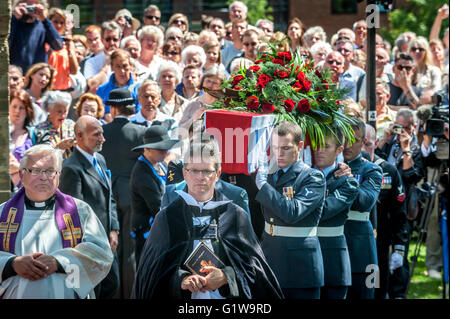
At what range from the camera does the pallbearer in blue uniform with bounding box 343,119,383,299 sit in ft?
22.0

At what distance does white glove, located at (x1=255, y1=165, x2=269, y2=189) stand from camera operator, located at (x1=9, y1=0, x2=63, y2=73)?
5236 millimetres

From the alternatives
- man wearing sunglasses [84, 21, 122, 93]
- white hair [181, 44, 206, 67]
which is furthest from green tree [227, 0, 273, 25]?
white hair [181, 44, 206, 67]

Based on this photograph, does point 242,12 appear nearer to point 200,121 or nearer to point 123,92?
point 123,92

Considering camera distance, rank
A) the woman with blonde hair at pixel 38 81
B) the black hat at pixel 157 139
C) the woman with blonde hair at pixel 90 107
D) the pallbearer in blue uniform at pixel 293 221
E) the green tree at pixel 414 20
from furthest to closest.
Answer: the green tree at pixel 414 20 < the woman with blonde hair at pixel 38 81 < the woman with blonde hair at pixel 90 107 < the black hat at pixel 157 139 < the pallbearer in blue uniform at pixel 293 221

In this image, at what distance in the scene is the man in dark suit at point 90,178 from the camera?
6969 mm

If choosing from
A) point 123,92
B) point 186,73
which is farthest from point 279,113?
point 186,73

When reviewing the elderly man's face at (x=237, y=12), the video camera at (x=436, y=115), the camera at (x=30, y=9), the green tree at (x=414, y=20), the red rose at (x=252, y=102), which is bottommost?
the video camera at (x=436, y=115)

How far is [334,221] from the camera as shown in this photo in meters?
6.30

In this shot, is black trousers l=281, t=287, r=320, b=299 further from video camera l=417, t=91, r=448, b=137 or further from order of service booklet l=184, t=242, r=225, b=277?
video camera l=417, t=91, r=448, b=137

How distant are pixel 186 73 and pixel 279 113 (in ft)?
11.8

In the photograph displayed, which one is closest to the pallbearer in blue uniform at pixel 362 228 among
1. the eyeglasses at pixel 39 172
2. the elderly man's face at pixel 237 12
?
the eyeglasses at pixel 39 172

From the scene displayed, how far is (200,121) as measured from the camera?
252 inches

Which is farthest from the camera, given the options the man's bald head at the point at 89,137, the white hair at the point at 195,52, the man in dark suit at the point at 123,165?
the white hair at the point at 195,52

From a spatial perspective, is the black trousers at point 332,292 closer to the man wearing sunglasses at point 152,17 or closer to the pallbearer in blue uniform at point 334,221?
the pallbearer in blue uniform at point 334,221
